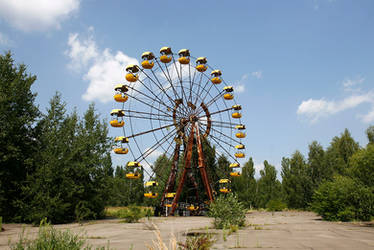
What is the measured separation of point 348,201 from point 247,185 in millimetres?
30140

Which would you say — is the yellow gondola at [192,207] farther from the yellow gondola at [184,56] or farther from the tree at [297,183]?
the tree at [297,183]

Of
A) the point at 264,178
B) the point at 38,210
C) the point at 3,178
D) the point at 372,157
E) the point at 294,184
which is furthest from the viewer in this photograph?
the point at 264,178

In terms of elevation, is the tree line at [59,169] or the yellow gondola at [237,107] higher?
the yellow gondola at [237,107]

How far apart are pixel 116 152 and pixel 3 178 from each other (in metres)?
8.14

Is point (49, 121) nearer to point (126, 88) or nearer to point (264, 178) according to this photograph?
point (126, 88)

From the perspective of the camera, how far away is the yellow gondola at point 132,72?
23.9 meters

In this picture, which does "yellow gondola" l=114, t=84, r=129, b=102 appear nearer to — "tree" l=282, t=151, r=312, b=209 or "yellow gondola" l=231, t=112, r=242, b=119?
"yellow gondola" l=231, t=112, r=242, b=119

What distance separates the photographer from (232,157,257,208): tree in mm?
41234

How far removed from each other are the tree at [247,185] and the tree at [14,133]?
1118 inches

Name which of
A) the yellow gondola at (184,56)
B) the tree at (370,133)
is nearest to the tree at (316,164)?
the tree at (370,133)

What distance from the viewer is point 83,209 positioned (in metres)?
21.2

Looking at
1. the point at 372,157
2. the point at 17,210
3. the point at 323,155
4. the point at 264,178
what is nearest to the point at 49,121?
the point at 17,210

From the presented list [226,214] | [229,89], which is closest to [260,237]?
[226,214]

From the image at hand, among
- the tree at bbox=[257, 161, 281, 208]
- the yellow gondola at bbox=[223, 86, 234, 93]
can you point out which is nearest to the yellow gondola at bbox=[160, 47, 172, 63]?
the yellow gondola at bbox=[223, 86, 234, 93]
